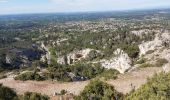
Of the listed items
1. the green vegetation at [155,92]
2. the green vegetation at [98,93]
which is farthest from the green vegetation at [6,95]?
the green vegetation at [155,92]

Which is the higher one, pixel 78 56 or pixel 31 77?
pixel 31 77

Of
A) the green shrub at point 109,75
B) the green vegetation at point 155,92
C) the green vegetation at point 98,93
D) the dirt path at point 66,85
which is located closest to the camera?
the green vegetation at point 155,92

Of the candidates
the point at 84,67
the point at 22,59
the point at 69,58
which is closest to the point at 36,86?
the point at 84,67

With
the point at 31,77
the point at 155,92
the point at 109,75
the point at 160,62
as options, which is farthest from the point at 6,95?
Answer: the point at 160,62

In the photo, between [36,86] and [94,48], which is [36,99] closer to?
[36,86]

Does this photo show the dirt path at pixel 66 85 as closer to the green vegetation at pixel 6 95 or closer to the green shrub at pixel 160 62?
the green shrub at pixel 160 62

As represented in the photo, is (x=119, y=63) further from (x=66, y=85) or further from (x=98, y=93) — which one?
(x=98, y=93)
